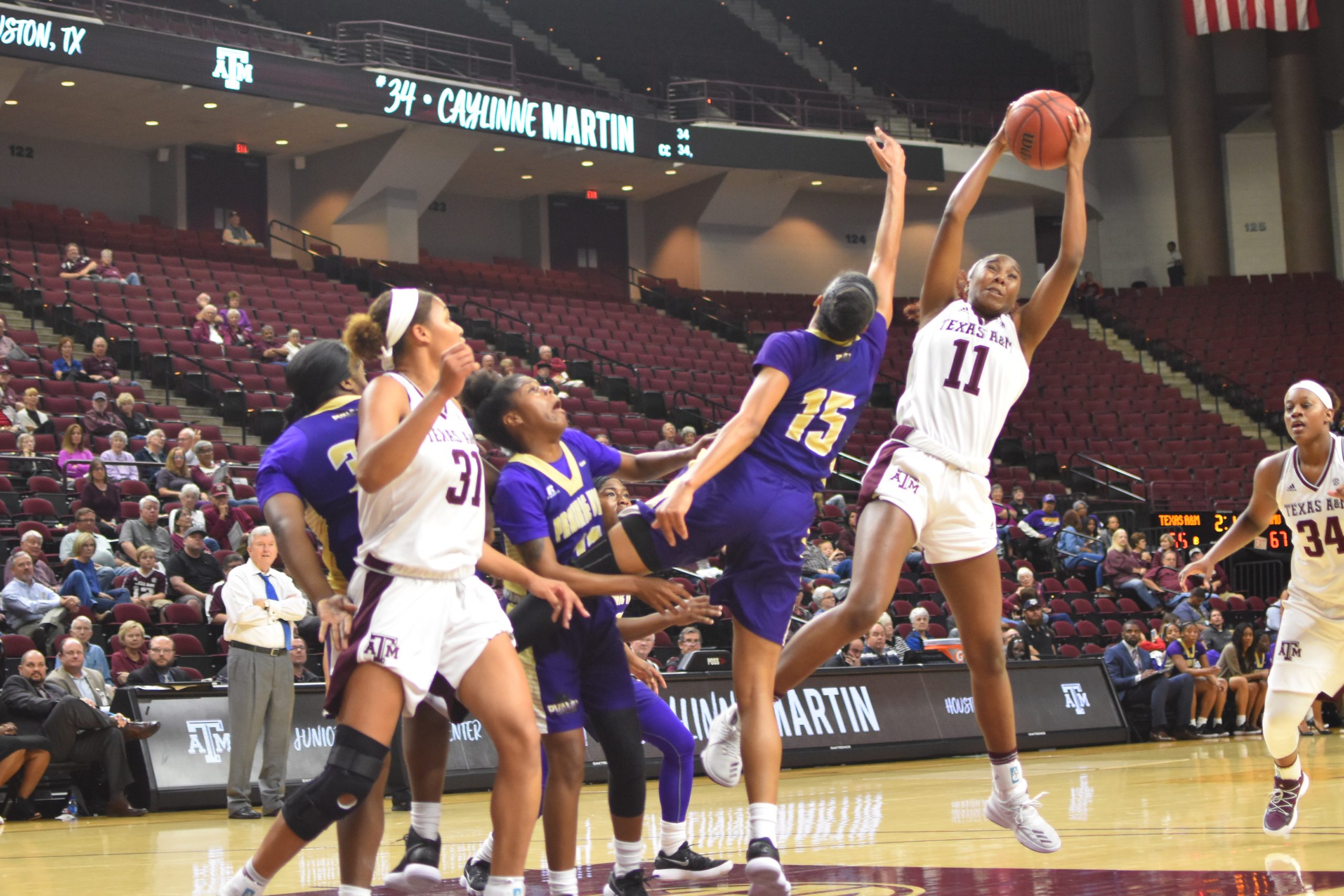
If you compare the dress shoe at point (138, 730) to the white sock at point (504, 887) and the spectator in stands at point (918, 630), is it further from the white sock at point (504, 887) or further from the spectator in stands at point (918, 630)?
the spectator in stands at point (918, 630)

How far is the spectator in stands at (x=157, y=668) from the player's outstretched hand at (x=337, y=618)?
6571 mm

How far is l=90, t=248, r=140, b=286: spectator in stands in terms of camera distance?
18719 millimetres

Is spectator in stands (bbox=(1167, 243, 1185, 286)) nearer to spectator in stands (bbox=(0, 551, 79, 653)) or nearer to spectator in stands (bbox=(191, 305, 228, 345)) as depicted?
spectator in stands (bbox=(191, 305, 228, 345))

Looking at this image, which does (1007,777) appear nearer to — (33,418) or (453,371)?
A: (453,371)

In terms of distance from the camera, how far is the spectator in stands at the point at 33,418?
13.9 m

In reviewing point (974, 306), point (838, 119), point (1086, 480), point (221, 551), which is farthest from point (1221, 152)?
point (974, 306)

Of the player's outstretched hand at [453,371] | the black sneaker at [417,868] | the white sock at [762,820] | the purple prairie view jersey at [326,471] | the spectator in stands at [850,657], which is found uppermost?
the player's outstretched hand at [453,371]

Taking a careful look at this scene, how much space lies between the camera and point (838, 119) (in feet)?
96.1

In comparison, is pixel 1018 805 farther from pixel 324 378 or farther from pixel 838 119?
pixel 838 119

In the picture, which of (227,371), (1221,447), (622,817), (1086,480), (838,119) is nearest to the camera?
(622,817)

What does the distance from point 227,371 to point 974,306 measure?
539 inches

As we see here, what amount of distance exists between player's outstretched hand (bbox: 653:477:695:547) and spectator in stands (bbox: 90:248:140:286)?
16207 millimetres

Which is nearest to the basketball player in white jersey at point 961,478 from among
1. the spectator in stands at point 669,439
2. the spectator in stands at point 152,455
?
the spectator in stands at point 152,455

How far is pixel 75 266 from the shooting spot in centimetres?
1864
